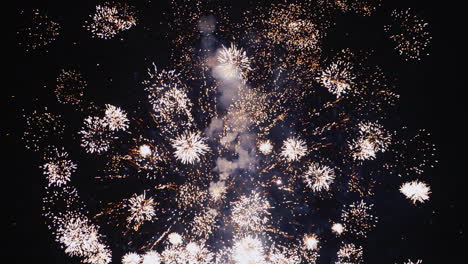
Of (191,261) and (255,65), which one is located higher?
(255,65)

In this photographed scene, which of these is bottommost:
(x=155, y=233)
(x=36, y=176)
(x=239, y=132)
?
(x=155, y=233)

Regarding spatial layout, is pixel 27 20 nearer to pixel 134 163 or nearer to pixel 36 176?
pixel 36 176

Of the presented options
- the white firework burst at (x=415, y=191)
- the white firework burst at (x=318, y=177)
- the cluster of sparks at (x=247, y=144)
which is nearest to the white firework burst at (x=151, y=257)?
the cluster of sparks at (x=247, y=144)

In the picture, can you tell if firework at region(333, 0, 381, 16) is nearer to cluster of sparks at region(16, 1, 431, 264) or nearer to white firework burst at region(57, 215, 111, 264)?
cluster of sparks at region(16, 1, 431, 264)

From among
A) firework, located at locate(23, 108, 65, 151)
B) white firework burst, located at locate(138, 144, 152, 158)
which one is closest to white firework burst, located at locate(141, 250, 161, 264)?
white firework burst, located at locate(138, 144, 152, 158)

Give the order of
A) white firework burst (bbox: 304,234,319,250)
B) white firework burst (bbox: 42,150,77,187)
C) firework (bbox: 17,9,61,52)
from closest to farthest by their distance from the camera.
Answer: white firework burst (bbox: 42,150,77,187)
firework (bbox: 17,9,61,52)
white firework burst (bbox: 304,234,319,250)

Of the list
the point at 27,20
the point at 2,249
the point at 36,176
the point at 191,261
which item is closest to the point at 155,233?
the point at 191,261

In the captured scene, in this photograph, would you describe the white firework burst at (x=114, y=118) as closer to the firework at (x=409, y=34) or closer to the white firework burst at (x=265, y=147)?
the white firework burst at (x=265, y=147)
